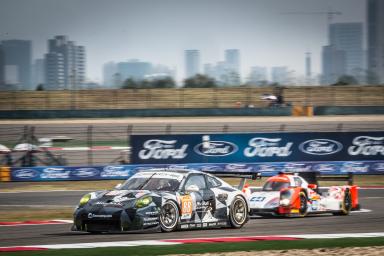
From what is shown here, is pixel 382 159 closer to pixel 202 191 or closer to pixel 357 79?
pixel 202 191

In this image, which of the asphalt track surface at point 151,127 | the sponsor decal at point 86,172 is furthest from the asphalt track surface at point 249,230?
the asphalt track surface at point 151,127

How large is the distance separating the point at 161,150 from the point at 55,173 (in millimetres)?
4338

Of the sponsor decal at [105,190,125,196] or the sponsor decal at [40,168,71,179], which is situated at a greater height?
the sponsor decal at [105,190,125,196]

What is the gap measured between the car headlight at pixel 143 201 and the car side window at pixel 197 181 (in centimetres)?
124

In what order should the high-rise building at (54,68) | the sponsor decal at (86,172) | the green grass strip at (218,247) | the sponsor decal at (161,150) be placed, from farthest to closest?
1. the high-rise building at (54,68)
2. the sponsor decal at (161,150)
3. the sponsor decal at (86,172)
4. the green grass strip at (218,247)

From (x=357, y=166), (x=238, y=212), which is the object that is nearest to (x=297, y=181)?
(x=238, y=212)

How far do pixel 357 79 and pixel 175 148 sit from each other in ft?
190

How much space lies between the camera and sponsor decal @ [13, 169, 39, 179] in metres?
29.3

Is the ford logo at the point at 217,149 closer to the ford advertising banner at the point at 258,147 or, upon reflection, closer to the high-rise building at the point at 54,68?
the ford advertising banner at the point at 258,147

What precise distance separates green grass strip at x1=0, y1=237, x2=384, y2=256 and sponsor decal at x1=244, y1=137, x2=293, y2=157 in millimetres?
17085

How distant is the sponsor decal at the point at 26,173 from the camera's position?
96.0ft

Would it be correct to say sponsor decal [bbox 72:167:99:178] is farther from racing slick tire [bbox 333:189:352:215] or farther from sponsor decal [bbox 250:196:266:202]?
sponsor decal [bbox 250:196:266:202]

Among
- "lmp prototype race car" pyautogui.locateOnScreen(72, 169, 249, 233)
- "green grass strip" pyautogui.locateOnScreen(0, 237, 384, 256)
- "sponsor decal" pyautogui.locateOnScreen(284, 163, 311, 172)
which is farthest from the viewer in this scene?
"sponsor decal" pyautogui.locateOnScreen(284, 163, 311, 172)

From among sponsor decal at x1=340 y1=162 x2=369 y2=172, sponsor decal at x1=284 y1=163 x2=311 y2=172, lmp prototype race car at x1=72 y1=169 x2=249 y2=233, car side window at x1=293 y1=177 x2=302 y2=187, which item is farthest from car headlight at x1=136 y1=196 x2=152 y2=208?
sponsor decal at x1=340 y1=162 x2=369 y2=172
